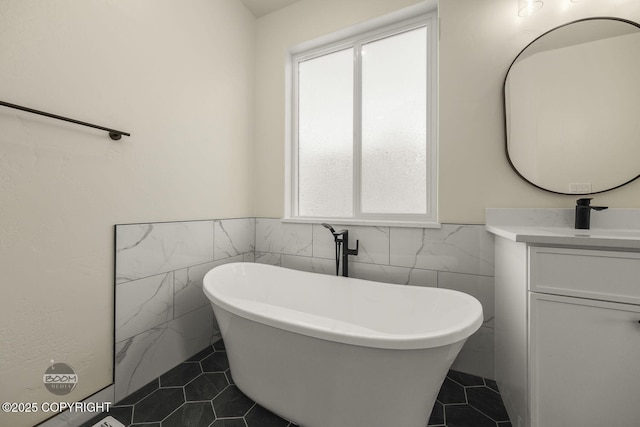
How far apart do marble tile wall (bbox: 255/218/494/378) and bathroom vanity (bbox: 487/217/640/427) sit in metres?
0.46

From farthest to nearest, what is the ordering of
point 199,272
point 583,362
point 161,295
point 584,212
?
point 199,272, point 161,295, point 584,212, point 583,362

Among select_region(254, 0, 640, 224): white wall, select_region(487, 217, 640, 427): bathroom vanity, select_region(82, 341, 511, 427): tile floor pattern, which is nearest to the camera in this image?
select_region(487, 217, 640, 427): bathroom vanity

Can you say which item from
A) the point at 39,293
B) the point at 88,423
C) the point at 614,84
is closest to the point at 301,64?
the point at 614,84

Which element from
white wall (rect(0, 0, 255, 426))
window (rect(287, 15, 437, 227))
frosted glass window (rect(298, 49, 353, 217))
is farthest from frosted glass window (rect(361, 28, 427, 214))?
white wall (rect(0, 0, 255, 426))

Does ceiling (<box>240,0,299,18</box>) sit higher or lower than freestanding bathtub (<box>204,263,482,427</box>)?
higher

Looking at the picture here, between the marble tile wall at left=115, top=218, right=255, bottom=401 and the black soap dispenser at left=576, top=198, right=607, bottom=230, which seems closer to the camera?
the black soap dispenser at left=576, top=198, right=607, bottom=230

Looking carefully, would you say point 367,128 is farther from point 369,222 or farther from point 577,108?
point 577,108

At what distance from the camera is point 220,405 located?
4.12 ft

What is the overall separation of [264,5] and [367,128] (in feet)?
4.48

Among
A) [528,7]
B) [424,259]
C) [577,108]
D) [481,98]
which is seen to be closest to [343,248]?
[424,259]

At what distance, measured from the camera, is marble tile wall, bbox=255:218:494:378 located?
1.47 m

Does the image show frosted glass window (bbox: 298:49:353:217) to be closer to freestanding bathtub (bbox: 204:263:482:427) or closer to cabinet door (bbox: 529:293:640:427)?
freestanding bathtub (bbox: 204:263:482:427)

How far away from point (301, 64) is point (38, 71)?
1.73 metres

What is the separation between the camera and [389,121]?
1.87 meters
